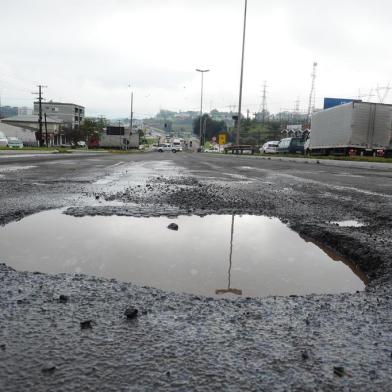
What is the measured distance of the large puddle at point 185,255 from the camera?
2.65m

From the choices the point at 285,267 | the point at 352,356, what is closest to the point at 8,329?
the point at 352,356

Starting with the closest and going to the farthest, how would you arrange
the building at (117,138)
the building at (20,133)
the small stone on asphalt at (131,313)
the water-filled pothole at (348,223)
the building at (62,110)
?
the small stone on asphalt at (131,313), the water-filled pothole at (348,223), the building at (117,138), the building at (20,133), the building at (62,110)

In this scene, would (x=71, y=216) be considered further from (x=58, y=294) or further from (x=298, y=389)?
(x=298, y=389)

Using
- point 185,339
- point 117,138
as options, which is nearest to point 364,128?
point 185,339

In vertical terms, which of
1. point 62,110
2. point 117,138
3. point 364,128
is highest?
point 62,110

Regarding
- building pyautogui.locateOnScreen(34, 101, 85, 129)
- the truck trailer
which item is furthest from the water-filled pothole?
building pyautogui.locateOnScreen(34, 101, 85, 129)

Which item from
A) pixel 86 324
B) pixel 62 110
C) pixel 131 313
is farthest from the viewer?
pixel 62 110

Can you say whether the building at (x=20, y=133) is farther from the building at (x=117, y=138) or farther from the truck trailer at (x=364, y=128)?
the truck trailer at (x=364, y=128)

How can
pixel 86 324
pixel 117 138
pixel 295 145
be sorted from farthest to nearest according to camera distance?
pixel 117 138, pixel 295 145, pixel 86 324

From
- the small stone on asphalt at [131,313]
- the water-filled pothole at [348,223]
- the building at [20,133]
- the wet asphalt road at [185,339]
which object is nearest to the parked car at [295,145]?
the water-filled pothole at [348,223]

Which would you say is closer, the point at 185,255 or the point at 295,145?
the point at 185,255

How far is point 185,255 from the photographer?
126 inches

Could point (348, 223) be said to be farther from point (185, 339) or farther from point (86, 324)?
point (86, 324)

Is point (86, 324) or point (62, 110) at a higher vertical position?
point (62, 110)
